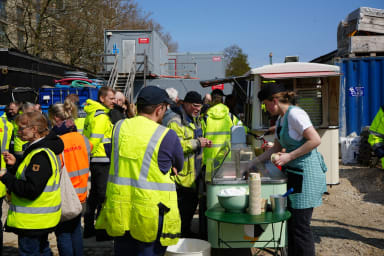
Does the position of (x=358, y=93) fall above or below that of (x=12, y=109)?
above

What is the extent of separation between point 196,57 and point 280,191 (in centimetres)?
2356

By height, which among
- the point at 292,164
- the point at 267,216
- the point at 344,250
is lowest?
the point at 344,250

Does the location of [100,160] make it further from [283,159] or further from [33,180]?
[283,159]

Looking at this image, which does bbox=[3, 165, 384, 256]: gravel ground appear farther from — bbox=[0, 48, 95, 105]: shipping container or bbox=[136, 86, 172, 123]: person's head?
bbox=[0, 48, 95, 105]: shipping container

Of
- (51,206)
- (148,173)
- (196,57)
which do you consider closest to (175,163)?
(148,173)

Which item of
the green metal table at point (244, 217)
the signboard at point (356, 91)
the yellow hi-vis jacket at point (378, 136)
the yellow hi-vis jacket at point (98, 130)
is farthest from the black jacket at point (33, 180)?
the signboard at point (356, 91)

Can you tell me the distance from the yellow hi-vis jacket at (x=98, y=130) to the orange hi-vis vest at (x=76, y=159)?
695 mm

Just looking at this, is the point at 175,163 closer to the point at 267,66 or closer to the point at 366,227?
the point at 366,227

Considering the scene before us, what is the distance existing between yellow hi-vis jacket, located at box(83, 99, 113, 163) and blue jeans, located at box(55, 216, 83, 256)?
3.93ft

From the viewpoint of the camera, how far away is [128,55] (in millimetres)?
20672

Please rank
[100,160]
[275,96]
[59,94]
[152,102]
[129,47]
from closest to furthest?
[152,102]
[275,96]
[100,160]
[59,94]
[129,47]

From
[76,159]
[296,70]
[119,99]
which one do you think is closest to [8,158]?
[76,159]

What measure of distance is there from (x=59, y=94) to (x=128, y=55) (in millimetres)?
10494

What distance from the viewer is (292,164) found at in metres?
3.24
